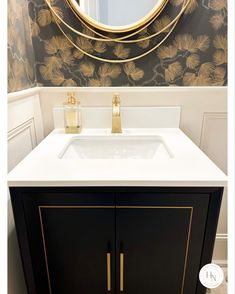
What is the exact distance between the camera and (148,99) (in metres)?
1.25

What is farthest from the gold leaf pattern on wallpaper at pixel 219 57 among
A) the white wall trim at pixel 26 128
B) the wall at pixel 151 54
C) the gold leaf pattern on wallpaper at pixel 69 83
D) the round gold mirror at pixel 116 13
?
the white wall trim at pixel 26 128

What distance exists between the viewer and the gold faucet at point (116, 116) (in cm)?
115

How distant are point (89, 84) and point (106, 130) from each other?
0.82ft

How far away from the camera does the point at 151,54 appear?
119 centimetres

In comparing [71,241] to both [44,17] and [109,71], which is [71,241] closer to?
[109,71]

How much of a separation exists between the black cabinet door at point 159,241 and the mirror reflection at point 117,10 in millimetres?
821

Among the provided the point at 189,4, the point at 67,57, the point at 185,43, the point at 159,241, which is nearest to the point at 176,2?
the point at 189,4

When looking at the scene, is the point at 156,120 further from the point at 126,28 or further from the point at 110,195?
the point at 110,195

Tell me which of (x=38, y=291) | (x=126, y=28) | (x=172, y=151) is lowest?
(x=38, y=291)

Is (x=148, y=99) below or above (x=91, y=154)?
above

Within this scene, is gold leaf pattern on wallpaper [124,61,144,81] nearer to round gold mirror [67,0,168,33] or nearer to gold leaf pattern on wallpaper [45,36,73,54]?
round gold mirror [67,0,168,33]
